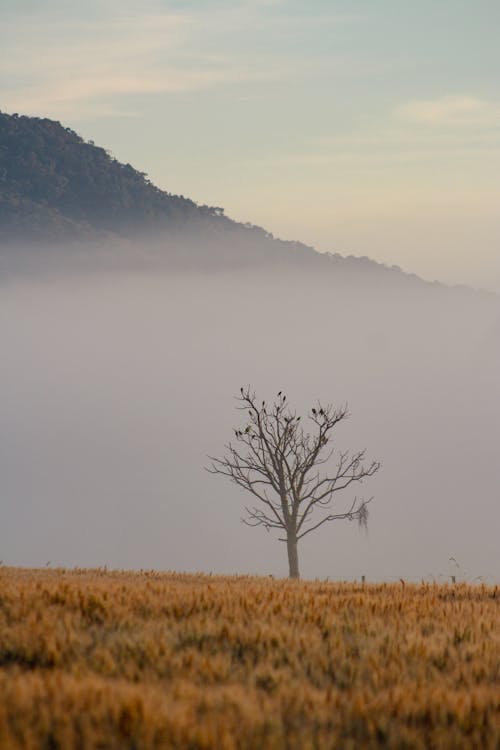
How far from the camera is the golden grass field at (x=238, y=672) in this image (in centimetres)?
812

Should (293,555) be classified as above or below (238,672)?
above

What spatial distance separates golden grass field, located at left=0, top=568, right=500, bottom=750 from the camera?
8125mm

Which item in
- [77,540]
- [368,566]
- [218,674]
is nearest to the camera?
[218,674]

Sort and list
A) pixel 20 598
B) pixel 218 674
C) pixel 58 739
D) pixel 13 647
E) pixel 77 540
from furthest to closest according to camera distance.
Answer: pixel 77 540 → pixel 20 598 → pixel 13 647 → pixel 218 674 → pixel 58 739

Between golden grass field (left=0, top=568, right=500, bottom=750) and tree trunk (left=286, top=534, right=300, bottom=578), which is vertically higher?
tree trunk (left=286, top=534, right=300, bottom=578)

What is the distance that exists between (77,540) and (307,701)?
194 meters

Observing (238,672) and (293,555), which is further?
(293,555)

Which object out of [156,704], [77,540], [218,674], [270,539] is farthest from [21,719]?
[77,540]

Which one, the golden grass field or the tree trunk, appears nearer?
the golden grass field

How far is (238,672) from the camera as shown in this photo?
10.2m

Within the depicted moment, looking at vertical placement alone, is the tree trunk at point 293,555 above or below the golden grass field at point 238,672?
above

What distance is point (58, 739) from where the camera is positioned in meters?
7.73

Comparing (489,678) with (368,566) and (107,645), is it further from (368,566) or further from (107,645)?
(368,566)

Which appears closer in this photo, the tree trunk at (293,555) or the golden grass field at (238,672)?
the golden grass field at (238,672)
